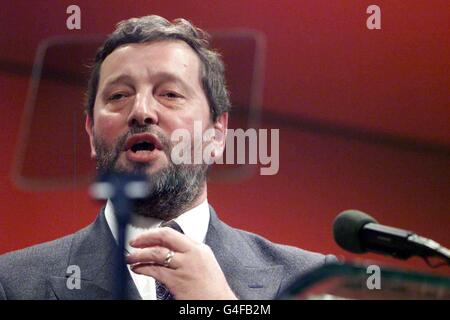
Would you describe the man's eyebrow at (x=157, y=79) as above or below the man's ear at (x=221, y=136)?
above

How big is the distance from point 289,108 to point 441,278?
5.38ft

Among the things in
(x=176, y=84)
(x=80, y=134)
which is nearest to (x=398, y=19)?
(x=176, y=84)

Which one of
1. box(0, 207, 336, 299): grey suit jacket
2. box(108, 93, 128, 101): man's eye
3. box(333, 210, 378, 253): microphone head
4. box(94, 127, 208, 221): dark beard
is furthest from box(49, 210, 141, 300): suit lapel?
box(333, 210, 378, 253): microphone head

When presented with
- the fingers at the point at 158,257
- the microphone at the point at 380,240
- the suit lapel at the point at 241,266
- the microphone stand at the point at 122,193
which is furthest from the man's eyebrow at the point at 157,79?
the microphone at the point at 380,240

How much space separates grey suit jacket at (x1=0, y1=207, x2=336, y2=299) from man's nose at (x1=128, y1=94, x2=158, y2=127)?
0.34m

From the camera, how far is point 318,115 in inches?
95.5

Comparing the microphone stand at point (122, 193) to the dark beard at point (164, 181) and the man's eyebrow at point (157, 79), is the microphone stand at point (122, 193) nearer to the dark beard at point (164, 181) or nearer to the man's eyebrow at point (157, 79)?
the dark beard at point (164, 181)

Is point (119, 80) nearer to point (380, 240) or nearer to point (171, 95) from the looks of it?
point (171, 95)

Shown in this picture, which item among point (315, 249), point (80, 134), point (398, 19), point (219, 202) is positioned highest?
point (398, 19)

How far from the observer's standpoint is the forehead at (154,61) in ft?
7.61

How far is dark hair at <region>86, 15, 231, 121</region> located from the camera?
2.34m

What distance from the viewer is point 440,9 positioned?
2.52 metres
